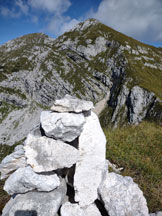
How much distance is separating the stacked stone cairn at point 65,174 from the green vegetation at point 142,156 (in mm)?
1606

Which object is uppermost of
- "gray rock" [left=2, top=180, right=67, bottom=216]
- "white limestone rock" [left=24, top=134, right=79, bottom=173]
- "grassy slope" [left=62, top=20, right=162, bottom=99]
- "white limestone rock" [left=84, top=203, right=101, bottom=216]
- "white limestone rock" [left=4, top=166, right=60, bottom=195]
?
"grassy slope" [left=62, top=20, right=162, bottom=99]

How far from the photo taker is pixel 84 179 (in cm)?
442

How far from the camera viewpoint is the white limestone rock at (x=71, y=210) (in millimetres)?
4004

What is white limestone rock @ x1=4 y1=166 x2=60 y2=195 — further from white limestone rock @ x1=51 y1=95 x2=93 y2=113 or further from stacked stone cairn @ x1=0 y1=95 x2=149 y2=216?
white limestone rock @ x1=51 y1=95 x2=93 y2=113

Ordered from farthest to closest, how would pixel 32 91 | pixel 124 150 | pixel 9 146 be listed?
pixel 32 91, pixel 9 146, pixel 124 150

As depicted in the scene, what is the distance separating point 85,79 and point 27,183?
101 m

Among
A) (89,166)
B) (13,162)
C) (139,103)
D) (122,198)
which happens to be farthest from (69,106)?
(139,103)

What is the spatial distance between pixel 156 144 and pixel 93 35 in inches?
5168

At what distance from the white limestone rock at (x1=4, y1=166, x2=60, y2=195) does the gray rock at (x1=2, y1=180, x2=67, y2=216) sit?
206mm

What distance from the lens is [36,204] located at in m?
3.70

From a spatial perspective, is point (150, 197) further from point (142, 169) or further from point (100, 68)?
Answer: point (100, 68)

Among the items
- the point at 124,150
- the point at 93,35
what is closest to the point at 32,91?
the point at 93,35

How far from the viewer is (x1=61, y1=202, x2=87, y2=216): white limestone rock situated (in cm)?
400

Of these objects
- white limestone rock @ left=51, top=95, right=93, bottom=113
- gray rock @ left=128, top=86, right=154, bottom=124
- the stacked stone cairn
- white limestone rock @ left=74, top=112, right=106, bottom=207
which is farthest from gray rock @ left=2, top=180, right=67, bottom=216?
gray rock @ left=128, top=86, right=154, bottom=124
